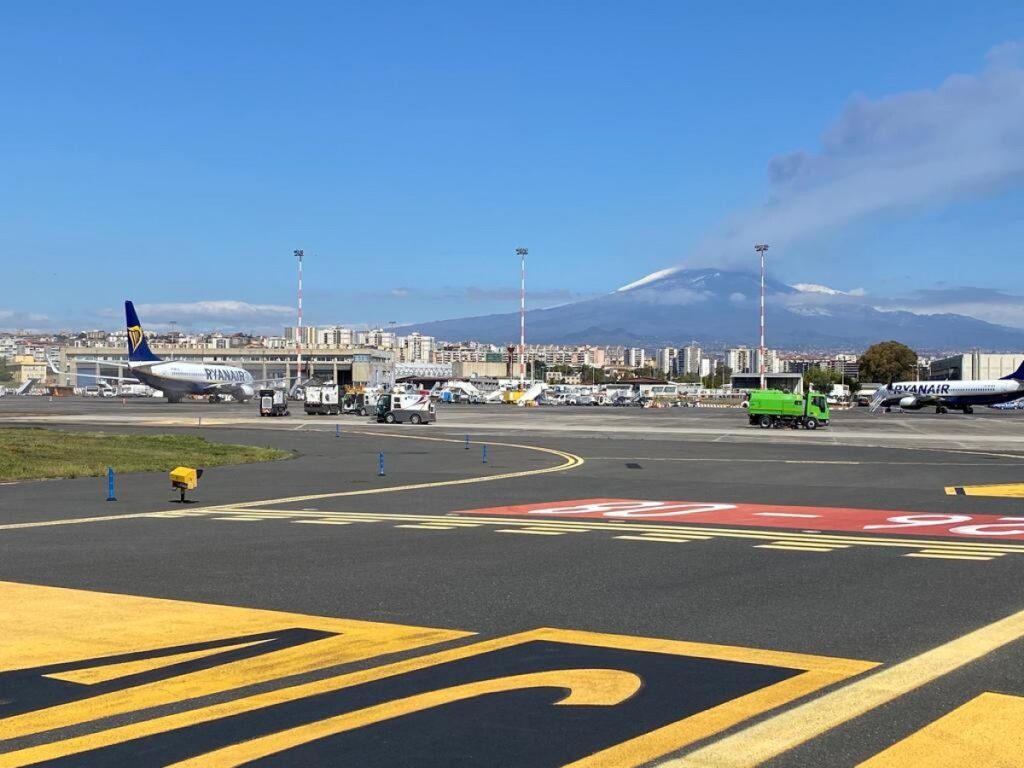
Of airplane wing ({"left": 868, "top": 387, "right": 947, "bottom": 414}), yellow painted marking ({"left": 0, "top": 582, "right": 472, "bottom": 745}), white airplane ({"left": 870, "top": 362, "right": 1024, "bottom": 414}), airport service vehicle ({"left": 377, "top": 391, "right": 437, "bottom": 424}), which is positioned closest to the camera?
Result: yellow painted marking ({"left": 0, "top": 582, "right": 472, "bottom": 745})

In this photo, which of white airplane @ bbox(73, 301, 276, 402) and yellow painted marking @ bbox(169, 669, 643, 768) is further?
white airplane @ bbox(73, 301, 276, 402)

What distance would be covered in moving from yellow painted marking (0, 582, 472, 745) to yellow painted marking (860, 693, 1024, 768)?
4432mm

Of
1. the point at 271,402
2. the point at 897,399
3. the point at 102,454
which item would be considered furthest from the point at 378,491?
the point at 897,399

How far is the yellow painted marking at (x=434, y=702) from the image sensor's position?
661 cm

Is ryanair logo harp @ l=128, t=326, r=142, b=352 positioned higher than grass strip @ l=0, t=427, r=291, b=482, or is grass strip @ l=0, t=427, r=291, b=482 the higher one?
ryanair logo harp @ l=128, t=326, r=142, b=352

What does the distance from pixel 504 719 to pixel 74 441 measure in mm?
37630

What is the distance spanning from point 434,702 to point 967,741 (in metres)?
3.59

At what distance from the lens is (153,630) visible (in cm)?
1033

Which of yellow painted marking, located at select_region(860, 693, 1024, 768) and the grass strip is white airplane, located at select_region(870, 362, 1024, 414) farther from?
yellow painted marking, located at select_region(860, 693, 1024, 768)

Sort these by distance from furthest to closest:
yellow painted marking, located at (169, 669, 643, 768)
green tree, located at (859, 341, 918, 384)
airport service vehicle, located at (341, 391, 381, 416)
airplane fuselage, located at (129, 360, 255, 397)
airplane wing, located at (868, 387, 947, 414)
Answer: green tree, located at (859, 341, 918, 384), airplane fuselage, located at (129, 360, 255, 397), airplane wing, located at (868, 387, 947, 414), airport service vehicle, located at (341, 391, 381, 416), yellow painted marking, located at (169, 669, 643, 768)

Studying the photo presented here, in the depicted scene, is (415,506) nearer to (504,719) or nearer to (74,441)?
(504,719)

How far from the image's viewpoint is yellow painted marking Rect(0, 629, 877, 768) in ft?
22.0

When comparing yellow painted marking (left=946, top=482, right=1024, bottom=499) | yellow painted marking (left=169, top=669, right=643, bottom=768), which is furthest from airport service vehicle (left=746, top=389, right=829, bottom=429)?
yellow painted marking (left=169, top=669, right=643, bottom=768)

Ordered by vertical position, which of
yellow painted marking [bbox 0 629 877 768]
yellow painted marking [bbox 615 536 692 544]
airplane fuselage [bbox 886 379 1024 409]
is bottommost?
yellow painted marking [bbox 615 536 692 544]
